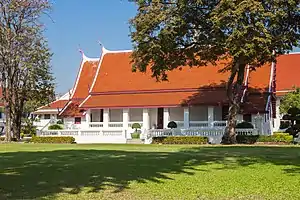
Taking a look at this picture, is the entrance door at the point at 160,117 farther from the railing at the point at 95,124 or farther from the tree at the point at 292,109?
the tree at the point at 292,109

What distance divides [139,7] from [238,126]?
11.7 metres

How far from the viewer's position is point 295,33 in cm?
2766

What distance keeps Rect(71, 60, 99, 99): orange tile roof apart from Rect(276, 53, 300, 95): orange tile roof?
60.3ft

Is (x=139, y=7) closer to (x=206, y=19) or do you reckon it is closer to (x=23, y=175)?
(x=206, y=19)

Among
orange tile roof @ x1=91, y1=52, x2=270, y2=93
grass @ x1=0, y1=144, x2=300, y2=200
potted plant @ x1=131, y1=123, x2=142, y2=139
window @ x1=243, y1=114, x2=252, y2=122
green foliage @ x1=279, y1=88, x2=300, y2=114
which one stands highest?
orange tile roof @ x1=91, y1=52, x2=270, y2=93

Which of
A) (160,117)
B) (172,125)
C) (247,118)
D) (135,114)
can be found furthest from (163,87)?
(247,118)

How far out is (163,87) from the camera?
41.0 m

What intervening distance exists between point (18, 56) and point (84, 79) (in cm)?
1053

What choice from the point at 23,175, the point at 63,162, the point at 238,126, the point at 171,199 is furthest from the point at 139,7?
the point at 171,199

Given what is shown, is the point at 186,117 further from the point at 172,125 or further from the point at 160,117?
the point at 160,117

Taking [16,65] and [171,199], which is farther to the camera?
[16,65]

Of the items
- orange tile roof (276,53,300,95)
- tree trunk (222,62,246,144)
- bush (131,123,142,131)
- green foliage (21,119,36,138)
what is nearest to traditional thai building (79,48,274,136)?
bush (131,123,142,131)

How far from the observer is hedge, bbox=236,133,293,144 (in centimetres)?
3152

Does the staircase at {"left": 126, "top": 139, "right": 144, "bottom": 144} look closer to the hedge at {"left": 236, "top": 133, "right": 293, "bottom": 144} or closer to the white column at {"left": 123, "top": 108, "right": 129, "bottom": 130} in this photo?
the white column at {"left": 123, "top": 108, "right": 129, "bottom": 130}
